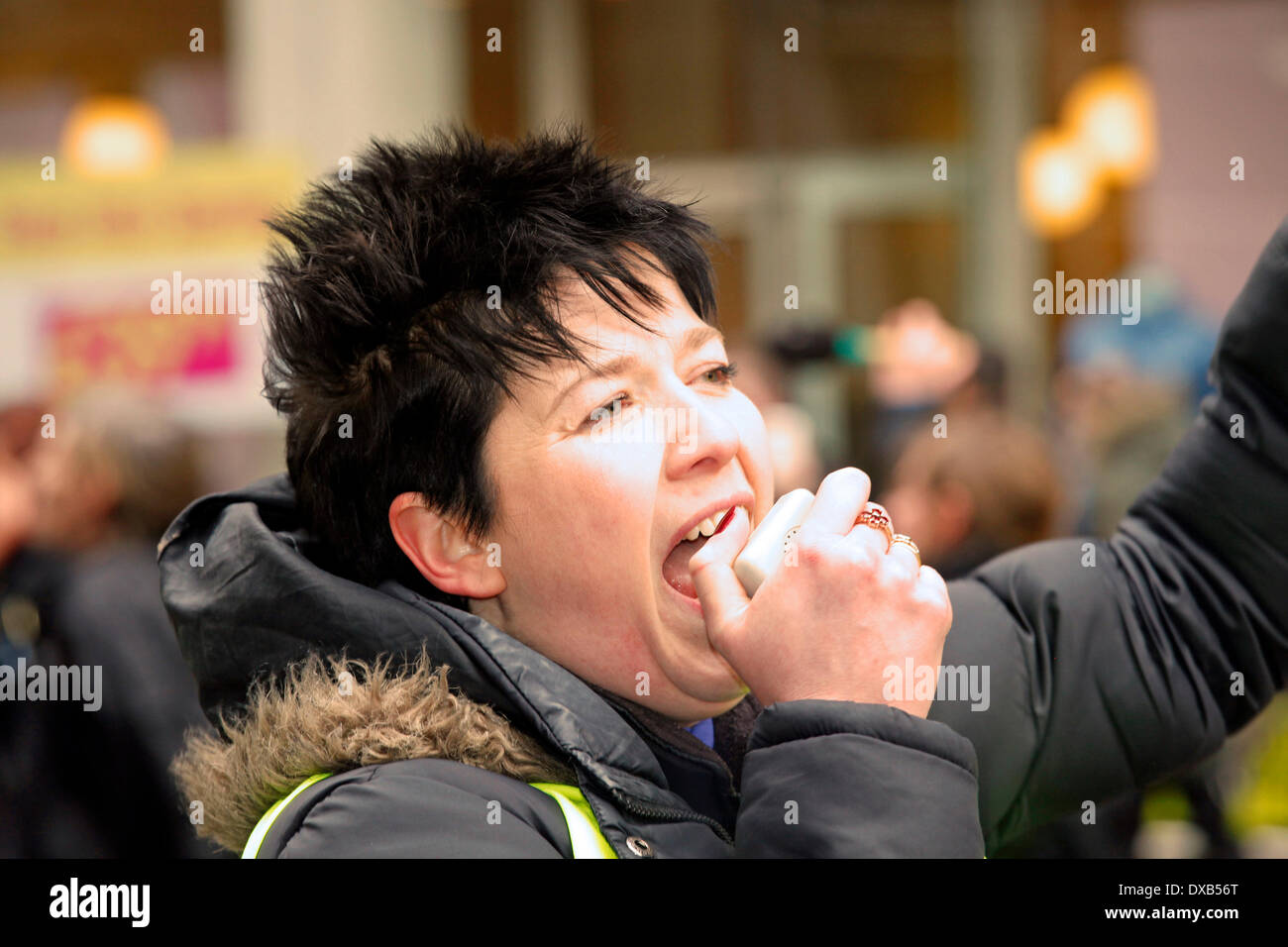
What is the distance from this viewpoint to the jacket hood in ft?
4.72

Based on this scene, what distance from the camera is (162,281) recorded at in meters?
5.89

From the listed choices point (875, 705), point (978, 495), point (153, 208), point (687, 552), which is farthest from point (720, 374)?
point (153, 208)

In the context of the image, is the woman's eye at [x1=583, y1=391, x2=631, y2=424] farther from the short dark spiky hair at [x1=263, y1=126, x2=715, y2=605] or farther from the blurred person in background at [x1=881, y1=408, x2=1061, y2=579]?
the blurred person in background at [x1=881, y1=408, x2=1061, y2=579]

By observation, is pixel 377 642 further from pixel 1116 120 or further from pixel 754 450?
pixel 1116 120

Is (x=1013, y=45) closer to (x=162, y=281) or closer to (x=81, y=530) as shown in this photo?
(x=162, y=281)

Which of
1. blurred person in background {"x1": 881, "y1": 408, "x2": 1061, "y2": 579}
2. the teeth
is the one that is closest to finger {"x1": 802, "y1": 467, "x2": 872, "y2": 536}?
the teeth

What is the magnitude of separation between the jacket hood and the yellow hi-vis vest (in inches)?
1.4

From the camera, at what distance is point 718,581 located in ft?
4.89

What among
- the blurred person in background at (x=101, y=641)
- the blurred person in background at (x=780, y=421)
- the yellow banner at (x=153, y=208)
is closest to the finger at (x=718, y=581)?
the blurred person in background at (x=101, y=641)

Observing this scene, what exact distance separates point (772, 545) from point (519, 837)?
40cm

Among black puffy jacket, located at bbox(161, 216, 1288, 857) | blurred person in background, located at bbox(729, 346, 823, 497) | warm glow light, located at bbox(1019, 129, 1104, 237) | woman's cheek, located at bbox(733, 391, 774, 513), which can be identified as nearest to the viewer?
black puffy jacket, located at bbox(161, 216, 1288, 857)

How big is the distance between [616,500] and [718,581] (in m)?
0.15

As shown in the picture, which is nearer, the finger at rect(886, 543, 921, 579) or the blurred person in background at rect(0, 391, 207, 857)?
the finger at rect(886, 543, 921, 579)
